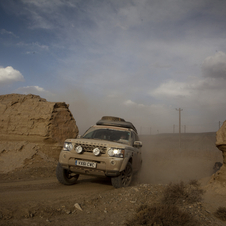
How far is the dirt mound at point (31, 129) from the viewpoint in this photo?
320 inches

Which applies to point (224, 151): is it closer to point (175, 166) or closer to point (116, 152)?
point (116, 152)

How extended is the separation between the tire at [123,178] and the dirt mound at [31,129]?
422 centimetres

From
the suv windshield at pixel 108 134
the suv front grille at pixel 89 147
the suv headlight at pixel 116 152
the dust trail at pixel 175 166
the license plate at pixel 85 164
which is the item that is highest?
the suv windshield at pixel 108 134

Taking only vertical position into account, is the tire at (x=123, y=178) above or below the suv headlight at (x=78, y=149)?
below

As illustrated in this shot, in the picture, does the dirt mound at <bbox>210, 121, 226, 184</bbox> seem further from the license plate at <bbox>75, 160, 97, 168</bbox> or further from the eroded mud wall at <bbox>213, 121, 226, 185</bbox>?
the license plate at <bbox>75, 160, 97, 168</bbox>

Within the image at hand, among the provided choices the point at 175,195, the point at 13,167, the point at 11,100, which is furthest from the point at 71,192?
the point at 11,100

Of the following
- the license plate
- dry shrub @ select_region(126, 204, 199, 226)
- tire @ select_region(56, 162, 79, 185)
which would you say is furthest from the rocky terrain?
the license plate

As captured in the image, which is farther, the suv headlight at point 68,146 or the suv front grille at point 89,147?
the suv headlight at point 68,146

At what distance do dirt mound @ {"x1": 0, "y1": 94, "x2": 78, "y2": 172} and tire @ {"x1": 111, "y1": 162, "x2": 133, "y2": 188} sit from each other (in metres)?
4.22

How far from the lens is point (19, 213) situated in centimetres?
315

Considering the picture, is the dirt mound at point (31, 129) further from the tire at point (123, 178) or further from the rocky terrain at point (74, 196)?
the tire at point (123, 178)

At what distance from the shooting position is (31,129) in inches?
337

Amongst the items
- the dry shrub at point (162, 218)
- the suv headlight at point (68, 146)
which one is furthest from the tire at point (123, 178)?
the dry shrub at point (162, 218)

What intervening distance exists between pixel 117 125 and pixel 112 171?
2.36 metres
